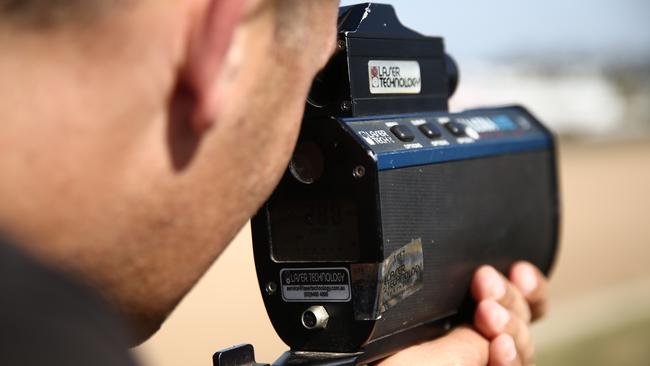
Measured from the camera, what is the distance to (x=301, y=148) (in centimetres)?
188

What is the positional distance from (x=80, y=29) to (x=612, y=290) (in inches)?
413

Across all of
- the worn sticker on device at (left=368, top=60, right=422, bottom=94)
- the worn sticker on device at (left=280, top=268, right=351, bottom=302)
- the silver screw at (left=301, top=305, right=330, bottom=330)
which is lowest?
the silver screw at (left=301, top=305, right=330, bottom=330)

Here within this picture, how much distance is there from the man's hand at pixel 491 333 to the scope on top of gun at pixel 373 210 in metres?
0.03

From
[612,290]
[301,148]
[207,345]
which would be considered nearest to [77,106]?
[301,148]

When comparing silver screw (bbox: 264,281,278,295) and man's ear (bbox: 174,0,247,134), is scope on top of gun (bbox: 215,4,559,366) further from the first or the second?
man's ear (bbox: 174,0,247,134)

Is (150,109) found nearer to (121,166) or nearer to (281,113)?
(121,166)

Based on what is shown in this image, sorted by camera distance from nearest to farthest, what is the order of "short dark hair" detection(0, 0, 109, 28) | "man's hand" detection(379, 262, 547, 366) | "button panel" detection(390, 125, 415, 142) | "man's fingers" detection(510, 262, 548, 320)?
"short dark hair" detection(0, 0, 109, 28), "button panel" detection(390, 125, 415, 142), "man's hand" detection(379, 262, 547, 366), "man's fingers" detection(510, 262, 548, 320)

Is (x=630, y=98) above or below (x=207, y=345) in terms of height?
below

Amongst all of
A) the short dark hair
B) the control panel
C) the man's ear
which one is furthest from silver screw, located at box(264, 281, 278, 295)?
the short dark hair

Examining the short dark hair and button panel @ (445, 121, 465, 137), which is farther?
button panel @ (445, 121, 465, 137)

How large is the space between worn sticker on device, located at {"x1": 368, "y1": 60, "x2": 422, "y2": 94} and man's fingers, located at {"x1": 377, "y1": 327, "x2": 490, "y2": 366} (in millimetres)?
522

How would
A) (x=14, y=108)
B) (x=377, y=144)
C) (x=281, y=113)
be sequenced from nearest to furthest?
(x=14, y=108) → (x=281, y=113) → (x=377, y=144)

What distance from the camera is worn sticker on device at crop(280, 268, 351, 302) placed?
6.07ft

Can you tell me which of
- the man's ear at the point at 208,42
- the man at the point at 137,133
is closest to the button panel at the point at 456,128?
the man at the point at 137,133
